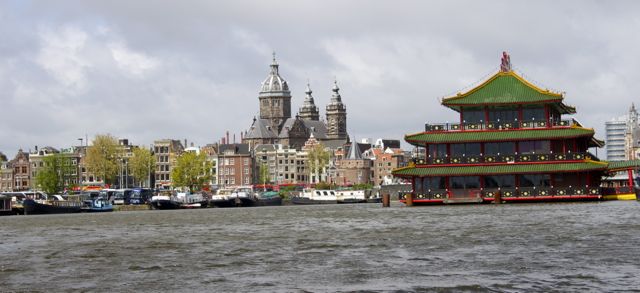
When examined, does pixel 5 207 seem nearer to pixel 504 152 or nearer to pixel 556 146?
pixel 504 152

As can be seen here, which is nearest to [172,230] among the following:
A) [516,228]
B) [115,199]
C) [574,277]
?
[516,228]

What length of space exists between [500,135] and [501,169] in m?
2.76

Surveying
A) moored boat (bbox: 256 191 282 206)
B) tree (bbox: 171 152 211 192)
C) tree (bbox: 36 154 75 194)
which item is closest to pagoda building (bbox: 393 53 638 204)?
moored boat (bbox: 256 191 282 206)

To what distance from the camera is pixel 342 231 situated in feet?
192

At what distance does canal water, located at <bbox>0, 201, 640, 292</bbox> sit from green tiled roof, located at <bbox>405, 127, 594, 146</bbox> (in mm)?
29349

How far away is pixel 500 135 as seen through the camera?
306ft

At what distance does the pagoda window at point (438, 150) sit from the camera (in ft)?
313

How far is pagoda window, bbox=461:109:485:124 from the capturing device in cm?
9569

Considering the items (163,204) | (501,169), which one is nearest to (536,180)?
(501,169)

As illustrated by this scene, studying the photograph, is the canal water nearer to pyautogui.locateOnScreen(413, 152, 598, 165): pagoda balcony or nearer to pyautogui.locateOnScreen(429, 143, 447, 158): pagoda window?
pyautogui.locateOnScreen(413, 152, 598, 165): pagoda balcony

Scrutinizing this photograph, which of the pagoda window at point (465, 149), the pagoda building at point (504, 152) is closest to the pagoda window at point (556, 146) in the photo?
the pagoda building at point (504, 152)

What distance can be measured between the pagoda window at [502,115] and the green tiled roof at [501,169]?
4.13 metres

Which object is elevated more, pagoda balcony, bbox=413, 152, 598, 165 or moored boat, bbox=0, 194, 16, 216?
pagoda balcony, bbox=413, 152, 598, 165

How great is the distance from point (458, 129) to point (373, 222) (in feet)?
94.5
